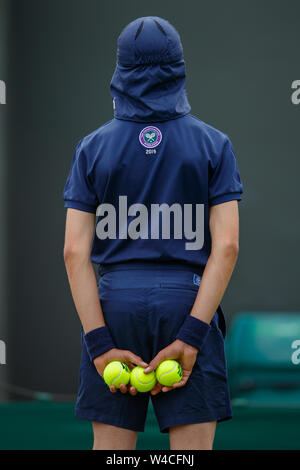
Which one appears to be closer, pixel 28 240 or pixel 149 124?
pixel 149 124

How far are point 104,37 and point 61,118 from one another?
1.85ft

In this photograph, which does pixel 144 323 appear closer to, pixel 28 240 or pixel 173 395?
pixel 173 395

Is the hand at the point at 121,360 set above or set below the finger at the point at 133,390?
above

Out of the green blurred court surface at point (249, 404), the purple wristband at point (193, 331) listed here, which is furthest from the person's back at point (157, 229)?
the green blurred court surface at point (249, 404)

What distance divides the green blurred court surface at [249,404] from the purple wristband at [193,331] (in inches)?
77.2

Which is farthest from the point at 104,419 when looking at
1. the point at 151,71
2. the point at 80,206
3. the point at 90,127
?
the point at 90,127

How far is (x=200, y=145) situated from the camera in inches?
60.9

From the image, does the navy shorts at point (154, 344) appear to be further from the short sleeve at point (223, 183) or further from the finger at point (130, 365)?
the short sleeve at point (223, 183)

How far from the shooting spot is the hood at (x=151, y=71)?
1562mm

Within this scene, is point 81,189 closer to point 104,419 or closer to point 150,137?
point 150,137

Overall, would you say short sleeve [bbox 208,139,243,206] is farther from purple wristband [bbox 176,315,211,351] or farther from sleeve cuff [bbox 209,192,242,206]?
purple wristband [bbox 176,315,211,351]

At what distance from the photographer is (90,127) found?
14.9 feet

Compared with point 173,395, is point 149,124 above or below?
above
